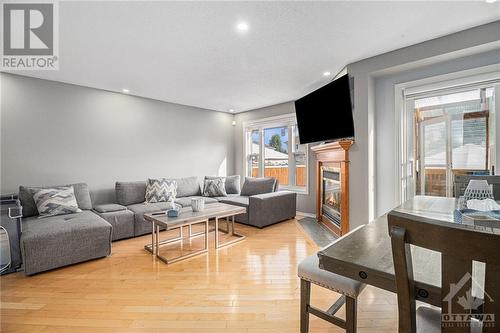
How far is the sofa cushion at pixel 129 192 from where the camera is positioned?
3961 mm

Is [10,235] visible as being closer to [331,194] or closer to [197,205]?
[197,205]

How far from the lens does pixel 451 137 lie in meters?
2.79

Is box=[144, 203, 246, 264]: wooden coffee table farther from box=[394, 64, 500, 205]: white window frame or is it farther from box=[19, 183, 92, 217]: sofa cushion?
box=[394, 64, 500, 205]: white window frame

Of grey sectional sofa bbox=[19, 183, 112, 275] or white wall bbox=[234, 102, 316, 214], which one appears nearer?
grey sectional sofa bbox=[19, 183, 112, 275]

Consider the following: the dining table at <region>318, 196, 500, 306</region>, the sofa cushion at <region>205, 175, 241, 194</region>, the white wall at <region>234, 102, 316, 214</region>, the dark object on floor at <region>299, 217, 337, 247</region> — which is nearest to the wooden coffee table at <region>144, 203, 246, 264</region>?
the dark object on floor at <region>299, 217, 337, 247</region>

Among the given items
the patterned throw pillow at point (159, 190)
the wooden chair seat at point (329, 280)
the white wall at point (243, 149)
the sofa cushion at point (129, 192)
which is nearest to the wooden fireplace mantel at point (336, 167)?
the white wall at point (243, 149)

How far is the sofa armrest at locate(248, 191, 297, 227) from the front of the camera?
4016 millimetres

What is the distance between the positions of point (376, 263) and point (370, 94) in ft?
9.00

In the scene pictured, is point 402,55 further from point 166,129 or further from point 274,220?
point 166,129

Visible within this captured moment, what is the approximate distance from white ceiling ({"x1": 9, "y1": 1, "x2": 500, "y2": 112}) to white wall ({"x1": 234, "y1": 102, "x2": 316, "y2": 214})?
4.89 ft

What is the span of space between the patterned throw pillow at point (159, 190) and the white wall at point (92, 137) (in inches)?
19.0

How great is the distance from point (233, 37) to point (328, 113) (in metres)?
1.41

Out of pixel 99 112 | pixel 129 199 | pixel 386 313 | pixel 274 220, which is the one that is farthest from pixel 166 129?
pixel 386 313

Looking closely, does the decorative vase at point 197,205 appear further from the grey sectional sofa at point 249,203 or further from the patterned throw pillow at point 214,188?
the patterned throw pillow at point 214,188
